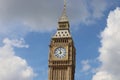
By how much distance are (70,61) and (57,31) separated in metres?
12.6

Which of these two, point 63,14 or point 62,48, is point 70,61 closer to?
point 62,48

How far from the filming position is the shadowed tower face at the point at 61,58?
13650 centimetres

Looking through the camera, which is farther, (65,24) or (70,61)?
(65,24)

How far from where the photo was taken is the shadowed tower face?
136 m

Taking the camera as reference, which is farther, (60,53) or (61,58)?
(60,53)

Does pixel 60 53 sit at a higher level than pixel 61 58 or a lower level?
higher

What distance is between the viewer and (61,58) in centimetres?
13725

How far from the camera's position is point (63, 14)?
148250 millimetres

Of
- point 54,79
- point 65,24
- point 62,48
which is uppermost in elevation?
point 65,24

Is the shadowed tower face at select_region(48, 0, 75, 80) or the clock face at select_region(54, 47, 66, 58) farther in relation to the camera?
the clock face at select_region(54, 47, 66, 58)

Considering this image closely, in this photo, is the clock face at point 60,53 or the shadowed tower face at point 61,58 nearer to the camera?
the shadowed tower face at point 61,58

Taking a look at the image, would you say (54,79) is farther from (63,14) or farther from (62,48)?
(63,14)

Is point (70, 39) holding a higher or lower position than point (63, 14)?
lower

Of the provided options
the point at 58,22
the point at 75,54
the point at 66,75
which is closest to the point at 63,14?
the point at 58,22
